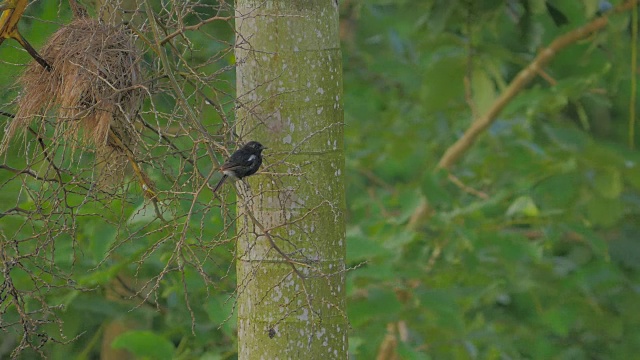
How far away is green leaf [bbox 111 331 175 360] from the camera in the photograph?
10.4 feet

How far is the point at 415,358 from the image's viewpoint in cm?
372

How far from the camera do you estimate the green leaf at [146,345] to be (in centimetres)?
316

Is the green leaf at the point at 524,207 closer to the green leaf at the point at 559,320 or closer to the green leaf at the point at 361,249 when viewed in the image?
the green leaf at the point at 559,320

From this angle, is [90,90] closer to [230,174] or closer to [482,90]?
[230,174]

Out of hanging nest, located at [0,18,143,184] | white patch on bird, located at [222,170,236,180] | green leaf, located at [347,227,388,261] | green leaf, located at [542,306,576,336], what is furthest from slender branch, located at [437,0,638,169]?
white patch on bird, located at [222,170,236,180]

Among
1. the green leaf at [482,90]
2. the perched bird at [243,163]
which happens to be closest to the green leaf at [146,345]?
the perched bird at [243,163]

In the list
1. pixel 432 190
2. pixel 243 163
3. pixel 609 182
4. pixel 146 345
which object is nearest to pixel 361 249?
pixel 146 345

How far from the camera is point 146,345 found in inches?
126

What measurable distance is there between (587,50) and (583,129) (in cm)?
42

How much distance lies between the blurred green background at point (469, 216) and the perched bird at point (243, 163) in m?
0.89

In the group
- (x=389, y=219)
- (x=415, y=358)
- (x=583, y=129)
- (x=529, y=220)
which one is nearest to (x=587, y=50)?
(x=583, y=129)

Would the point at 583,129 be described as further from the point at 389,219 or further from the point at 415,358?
the point at 415,358

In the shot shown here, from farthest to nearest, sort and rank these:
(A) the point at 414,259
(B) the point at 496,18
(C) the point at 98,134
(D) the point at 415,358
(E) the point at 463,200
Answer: (E) the point at 463,200 → (A) the point at 414,259 → (B) the point at 496,18 → (D) the point at 415,358 → (C) the point at 98,134

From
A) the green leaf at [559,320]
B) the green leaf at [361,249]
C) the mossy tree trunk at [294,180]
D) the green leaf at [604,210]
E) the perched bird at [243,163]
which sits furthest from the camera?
the green leaf at [559,320]
